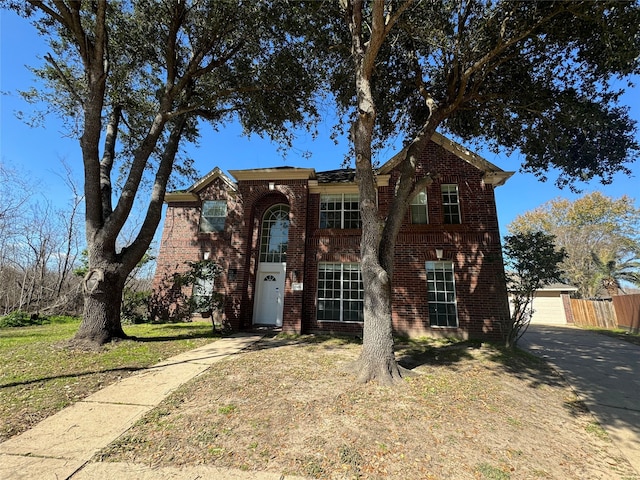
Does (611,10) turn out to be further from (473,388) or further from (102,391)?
(102,391)

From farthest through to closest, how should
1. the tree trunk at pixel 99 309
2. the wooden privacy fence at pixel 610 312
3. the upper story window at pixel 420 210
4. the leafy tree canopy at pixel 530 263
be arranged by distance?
the wooden privacy fence at pixel 610 312
the upper story window at pixel 420 210
the leafy tree canopy at pixel 530 263
the tree trunk at pixel 99 309

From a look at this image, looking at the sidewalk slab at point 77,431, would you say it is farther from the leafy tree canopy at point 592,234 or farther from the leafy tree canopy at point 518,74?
the leafy tree canopy at point 592,234

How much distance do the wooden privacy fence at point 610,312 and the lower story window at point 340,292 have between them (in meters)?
15.3

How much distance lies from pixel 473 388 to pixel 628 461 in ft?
6.80

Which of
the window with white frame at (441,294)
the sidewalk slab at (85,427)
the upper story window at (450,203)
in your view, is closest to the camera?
the sidewalk slab at (85,427)

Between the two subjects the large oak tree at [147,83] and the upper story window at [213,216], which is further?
the upper story window at [213,216]

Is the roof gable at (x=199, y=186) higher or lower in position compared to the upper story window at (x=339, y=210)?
higher

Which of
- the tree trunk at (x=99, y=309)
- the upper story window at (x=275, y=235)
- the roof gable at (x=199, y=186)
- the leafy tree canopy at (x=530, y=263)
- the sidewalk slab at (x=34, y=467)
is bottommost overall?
the sidewalk slab at (x=34, y=467)

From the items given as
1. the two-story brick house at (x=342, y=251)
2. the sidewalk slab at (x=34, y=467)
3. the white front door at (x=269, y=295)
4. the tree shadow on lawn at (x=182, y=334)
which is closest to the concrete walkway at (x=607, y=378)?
the two-story brick house at (x=342, y=251)

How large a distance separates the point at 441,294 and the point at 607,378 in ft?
15.9

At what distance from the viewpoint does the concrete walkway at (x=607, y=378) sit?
4325 millimetres

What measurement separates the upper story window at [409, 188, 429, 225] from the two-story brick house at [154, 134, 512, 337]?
1.6 inches

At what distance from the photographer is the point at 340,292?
11.5 meters

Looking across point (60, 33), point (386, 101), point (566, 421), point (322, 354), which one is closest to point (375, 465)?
point (566, 421)
